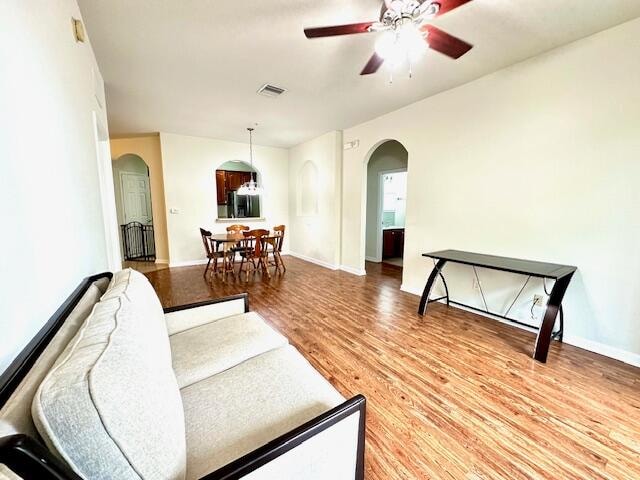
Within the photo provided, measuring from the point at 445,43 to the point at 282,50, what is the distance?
1348mm

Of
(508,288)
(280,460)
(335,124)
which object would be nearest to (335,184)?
(335,124)

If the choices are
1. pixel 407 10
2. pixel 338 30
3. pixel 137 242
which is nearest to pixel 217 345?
pixel 338 30

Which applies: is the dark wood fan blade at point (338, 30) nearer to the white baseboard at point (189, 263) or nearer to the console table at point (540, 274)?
the console table at point (540, 274)

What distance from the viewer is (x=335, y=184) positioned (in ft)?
16.6

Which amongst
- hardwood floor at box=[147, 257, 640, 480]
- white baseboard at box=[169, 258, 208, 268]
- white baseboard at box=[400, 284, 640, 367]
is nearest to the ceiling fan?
hardwood floor at box=[147, 257, 640, 480]

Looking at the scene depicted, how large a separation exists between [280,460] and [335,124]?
15.0 feet

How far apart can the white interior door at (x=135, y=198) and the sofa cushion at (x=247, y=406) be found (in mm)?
6810

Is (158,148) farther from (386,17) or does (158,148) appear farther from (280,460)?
(280,460)

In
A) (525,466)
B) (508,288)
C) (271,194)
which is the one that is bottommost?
(525,466)

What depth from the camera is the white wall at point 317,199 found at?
5.09 metres

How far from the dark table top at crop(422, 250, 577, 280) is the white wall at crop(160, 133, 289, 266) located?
15.3ft

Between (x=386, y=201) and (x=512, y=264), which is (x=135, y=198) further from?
(x=512, y=264)

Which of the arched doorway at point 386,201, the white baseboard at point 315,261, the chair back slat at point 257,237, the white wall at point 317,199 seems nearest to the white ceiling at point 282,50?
the white wall at point 317,199

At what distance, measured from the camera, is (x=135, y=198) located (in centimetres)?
660
